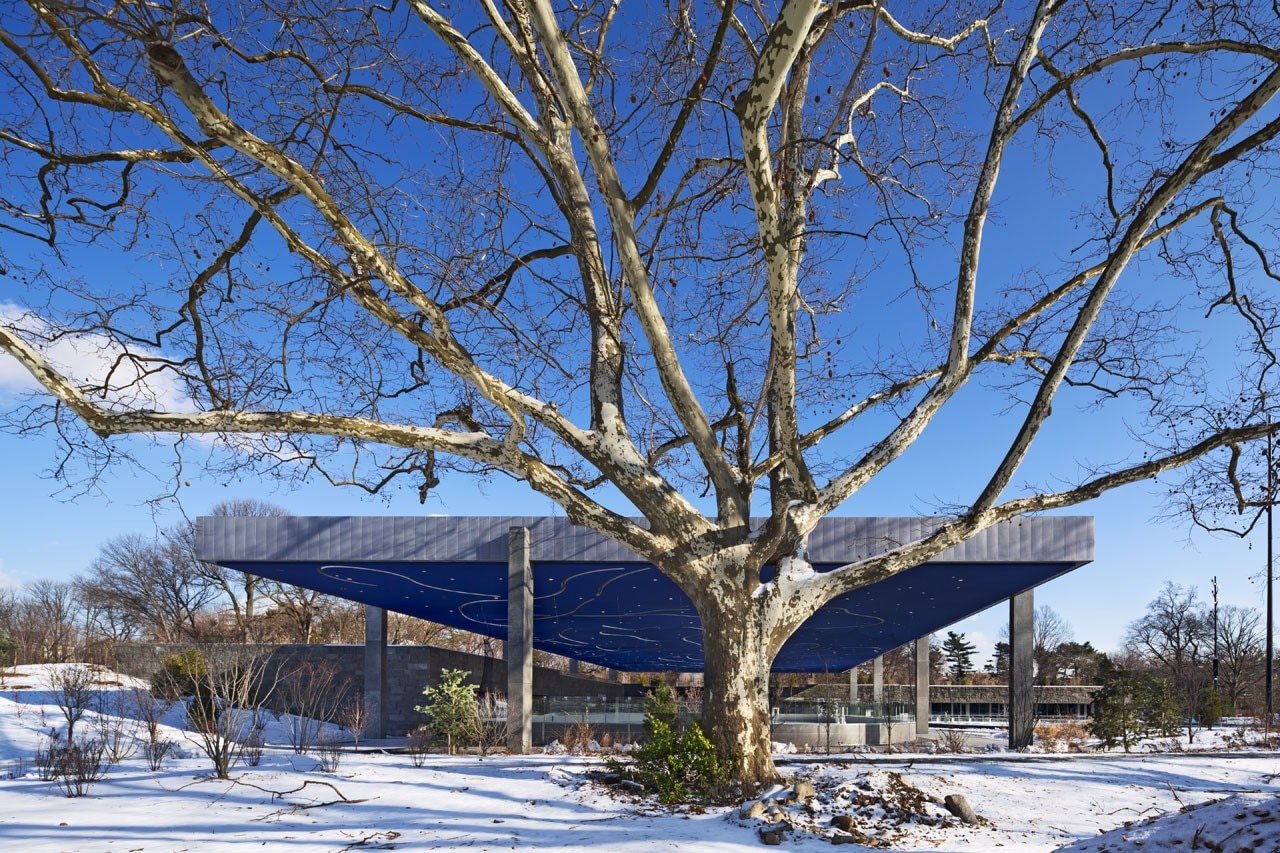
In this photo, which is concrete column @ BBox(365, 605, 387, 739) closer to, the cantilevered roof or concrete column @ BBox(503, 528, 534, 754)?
the cantilevered roof

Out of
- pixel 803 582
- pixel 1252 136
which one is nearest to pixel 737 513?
pixel 803 582

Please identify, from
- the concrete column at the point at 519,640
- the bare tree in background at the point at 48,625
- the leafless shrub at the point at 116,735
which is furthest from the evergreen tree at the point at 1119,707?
the bare tree in background at the point at 48,625

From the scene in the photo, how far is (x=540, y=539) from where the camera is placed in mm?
16469

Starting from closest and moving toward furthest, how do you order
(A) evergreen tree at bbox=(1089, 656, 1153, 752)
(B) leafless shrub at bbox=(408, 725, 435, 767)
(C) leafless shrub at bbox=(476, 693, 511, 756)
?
1. (B) leafless shrub at bbox=(408, 725, 435, 767)
2. (C) leafless shrub at bbox=(476, 693, 511, 756)
3. (A) evergreen tree at bbox=(1089, 656, 1153, 752)

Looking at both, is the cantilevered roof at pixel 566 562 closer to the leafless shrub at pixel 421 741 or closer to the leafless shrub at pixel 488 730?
the leafless shrub at pixel 488 730

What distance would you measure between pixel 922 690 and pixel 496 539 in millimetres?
16886

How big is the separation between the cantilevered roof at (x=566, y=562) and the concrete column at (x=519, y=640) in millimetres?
296

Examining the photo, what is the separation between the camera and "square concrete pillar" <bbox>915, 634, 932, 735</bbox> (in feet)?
83.5

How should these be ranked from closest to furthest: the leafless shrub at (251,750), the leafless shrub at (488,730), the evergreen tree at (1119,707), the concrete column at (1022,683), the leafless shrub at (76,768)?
the leafless shrub at (76,768) → the leafless shrub at (251,750) → the leafless shrub at (488,730) → the concrete column at (1022,683) → the evergreen tree at (1119,707)

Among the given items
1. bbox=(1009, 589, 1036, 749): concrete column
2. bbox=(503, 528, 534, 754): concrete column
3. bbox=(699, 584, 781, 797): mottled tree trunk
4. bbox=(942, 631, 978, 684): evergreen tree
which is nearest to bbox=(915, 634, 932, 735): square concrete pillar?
bbox=(1009, 589, 1036, 749): concrete column

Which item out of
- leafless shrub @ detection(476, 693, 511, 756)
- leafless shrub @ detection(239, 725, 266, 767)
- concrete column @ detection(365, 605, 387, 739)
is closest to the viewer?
leafless shrub @ detection(239, 725, 266, 767)

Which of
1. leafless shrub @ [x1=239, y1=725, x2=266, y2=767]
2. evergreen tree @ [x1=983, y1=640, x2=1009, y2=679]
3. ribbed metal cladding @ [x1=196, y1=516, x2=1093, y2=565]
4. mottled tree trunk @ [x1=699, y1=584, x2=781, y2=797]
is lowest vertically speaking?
evergreen tree @ [x1=983, y1=640, x2=1009, y2=679]

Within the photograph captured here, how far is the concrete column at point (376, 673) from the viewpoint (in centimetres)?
2100

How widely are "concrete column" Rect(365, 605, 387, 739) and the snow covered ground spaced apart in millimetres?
11352
